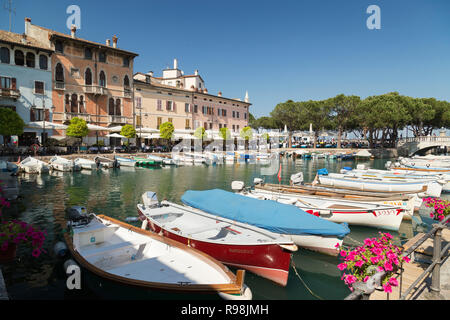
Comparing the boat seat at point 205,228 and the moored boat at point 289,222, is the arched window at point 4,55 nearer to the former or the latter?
the moored boat at point 289,222

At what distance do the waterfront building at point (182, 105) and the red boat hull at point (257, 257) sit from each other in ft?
135

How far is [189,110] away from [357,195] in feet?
159

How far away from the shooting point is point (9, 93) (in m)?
37.0

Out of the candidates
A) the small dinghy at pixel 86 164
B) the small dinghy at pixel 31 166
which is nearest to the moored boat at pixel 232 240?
the small dinghy at pixel 31 166

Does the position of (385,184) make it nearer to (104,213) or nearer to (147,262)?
(147,262)

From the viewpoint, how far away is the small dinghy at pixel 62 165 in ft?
110

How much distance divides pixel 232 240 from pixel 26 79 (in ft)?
141

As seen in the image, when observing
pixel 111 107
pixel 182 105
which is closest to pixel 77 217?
pixel 111 107

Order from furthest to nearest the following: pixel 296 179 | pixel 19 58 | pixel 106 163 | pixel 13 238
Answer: pixel 19 58 < pixel 106 163 < pixel 296 179 < pixel 13 238

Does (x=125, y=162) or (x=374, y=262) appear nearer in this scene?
(x=374, y=262)

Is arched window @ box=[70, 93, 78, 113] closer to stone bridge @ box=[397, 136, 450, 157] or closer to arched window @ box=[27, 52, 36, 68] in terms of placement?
arched window @ box=[27, 52, 36, 68]

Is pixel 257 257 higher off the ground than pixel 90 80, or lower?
lower
